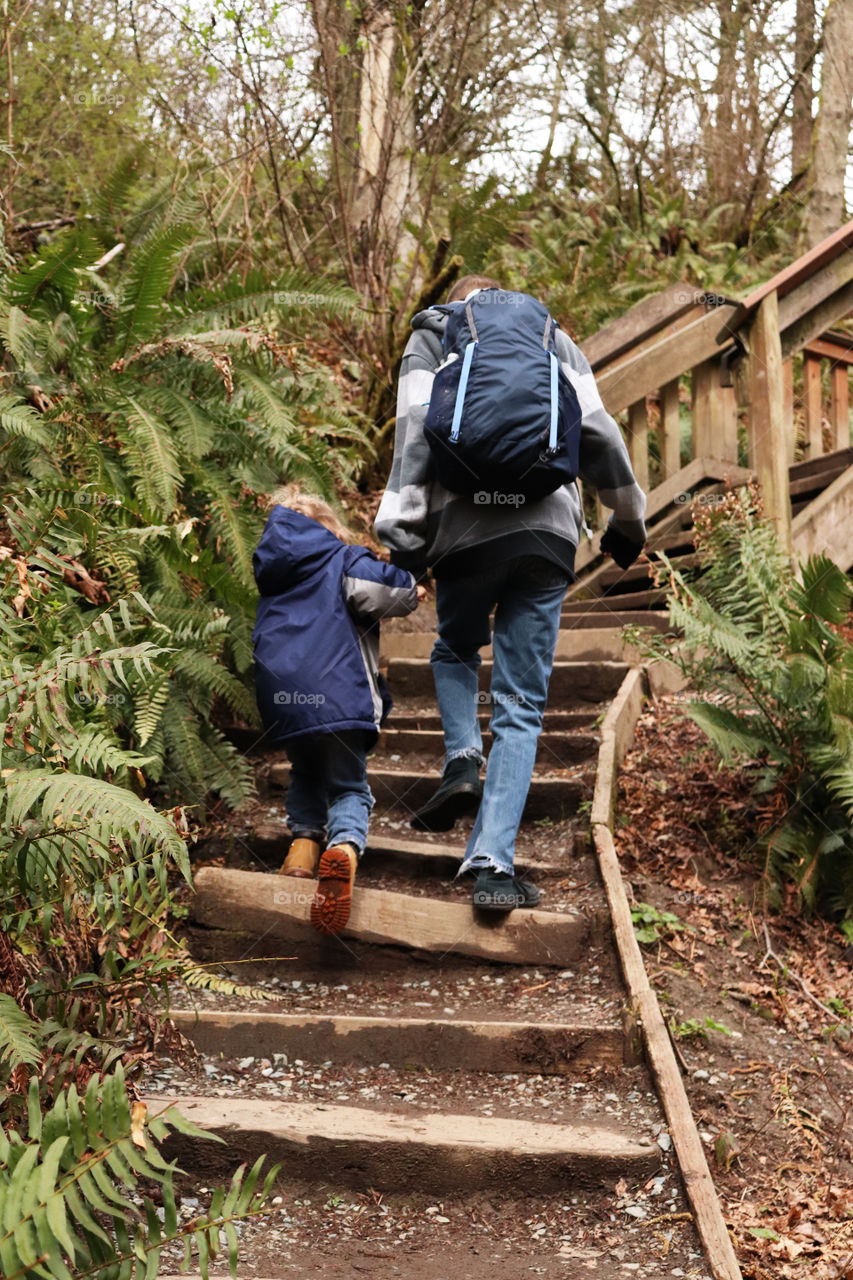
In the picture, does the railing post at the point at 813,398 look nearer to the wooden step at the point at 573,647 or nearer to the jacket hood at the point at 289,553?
the wooden step at the point at 573,647

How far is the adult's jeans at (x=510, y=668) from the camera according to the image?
12.5 ft

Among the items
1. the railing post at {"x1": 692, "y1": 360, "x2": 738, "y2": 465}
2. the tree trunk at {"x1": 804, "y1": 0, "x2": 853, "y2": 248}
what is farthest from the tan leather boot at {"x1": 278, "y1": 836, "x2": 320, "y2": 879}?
the tree trunk at {"x1": 804, "y1": 0, "x2": 853, "y2": 248}

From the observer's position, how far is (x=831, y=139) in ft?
34.6

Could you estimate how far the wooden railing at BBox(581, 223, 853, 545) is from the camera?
6.16 meters

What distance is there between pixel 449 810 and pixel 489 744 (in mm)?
969

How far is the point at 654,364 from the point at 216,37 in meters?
3.98

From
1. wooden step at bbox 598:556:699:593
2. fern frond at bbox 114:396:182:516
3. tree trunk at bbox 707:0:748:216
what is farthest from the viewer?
tree trunk at bbox 707:0:748:216

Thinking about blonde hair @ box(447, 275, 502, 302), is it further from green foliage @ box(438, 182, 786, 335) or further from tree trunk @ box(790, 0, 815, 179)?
tree trunk @ box(790, 0, 815, 179)

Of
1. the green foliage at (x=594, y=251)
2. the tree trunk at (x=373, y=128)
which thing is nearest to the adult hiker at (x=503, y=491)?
the green foliage at (x=594, y=251)

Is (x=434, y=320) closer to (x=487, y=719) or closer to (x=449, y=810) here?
(x=449, y=810)

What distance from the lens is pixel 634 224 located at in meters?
13.1

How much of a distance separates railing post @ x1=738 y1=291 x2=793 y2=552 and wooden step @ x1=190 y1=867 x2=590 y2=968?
3.04 meters

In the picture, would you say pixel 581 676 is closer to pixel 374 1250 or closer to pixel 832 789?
pixel 832 789

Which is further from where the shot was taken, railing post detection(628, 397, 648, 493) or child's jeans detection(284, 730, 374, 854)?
railing post detection(628, 397, 648, 493)
